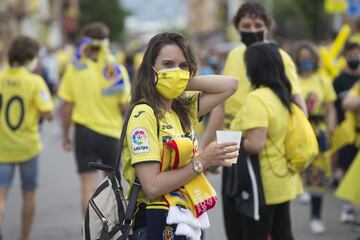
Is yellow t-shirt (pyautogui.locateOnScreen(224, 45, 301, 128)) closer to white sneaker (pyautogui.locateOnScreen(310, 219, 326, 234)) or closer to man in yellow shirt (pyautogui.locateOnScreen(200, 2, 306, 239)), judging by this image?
man in yellow shirt (pyautogui.locateOnScreen(200, 2, 306, 239))

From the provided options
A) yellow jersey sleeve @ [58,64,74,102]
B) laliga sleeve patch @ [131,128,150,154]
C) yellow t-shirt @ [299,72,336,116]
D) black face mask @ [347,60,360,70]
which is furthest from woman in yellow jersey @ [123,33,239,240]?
black face mask @ [347,60,360,70]

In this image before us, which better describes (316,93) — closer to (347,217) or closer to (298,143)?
(347,217)

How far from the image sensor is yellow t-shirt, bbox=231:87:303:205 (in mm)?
4660

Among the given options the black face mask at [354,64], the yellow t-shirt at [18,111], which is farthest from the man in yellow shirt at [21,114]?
the black face mask at [354,64]

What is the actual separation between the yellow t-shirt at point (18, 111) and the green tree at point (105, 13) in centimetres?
6757

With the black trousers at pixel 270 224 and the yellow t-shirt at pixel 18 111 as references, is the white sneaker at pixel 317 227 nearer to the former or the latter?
the black trousers at pixel 270 224

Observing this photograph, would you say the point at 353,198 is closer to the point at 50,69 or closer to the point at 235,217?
the point at 235,217

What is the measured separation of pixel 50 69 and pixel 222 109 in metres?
15.6

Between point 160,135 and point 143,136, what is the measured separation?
0.11 meters

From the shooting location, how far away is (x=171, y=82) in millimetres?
3482

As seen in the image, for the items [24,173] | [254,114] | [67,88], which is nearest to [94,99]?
[67,88]

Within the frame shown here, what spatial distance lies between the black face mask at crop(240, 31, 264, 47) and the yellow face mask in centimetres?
201

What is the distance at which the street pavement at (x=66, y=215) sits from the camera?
24.4 feet

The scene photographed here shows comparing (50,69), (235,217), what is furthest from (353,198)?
(50,69)
